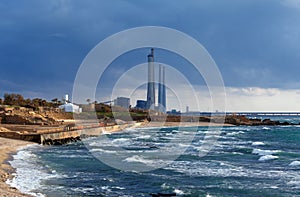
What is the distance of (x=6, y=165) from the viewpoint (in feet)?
87.0

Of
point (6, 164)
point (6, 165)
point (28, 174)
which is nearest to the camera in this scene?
point (28, 174)

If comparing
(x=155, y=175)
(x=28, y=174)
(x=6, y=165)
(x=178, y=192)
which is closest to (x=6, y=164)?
(x=6, y=165)

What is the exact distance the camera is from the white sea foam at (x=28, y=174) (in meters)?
19.3

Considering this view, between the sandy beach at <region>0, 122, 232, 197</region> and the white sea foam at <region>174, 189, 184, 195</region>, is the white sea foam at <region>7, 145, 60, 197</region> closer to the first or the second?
the sandy beach at <region>0, 122, 232, 197</region>

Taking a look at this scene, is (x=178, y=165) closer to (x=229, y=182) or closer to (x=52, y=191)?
(x=229, y=182)

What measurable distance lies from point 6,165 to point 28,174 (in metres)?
4.17

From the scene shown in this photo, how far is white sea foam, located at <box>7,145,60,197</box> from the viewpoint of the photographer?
1934 cm

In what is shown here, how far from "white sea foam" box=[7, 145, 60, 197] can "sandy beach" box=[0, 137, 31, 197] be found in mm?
449

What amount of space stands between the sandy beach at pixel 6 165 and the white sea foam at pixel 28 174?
449 millimetres

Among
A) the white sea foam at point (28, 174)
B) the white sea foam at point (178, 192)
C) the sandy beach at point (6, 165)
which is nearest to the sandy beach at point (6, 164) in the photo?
the sandy beach at point (6, 165)

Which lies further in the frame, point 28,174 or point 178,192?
point 28,174

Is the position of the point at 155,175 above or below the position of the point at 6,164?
below

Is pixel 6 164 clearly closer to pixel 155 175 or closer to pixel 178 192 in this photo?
pixel 155 175

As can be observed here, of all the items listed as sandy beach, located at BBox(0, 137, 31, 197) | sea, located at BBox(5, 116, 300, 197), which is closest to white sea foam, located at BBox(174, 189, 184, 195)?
sea, located at BBox(5, 116, 300, 197)
